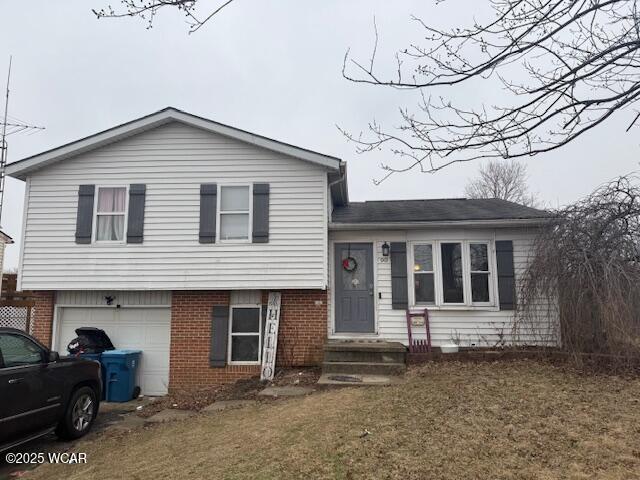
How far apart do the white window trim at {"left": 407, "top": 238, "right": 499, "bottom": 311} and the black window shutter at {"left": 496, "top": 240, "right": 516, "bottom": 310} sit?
11cm

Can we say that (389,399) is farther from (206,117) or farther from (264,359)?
(206,117)

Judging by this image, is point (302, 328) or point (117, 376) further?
point (302, 328)

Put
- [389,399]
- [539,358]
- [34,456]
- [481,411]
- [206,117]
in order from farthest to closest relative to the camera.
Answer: [206,117], [539,358], [389,399], [34,456], [481,411]

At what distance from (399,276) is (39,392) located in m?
7.01

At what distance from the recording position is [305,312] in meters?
10.0

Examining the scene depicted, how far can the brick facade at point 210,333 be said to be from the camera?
9867 millimetres

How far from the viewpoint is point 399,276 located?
1019 centimetres

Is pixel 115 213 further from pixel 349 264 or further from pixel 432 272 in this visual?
pixel 432 272

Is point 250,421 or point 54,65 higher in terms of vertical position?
point 54,65

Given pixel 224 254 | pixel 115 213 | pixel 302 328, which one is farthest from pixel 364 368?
pixel 115 213

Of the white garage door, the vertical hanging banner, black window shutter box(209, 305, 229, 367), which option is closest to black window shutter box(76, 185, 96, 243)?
the white garage door

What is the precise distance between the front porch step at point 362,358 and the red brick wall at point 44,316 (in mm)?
6371

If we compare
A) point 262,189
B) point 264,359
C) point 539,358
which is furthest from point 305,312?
point 539,358

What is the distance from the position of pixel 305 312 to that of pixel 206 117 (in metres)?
4.91
